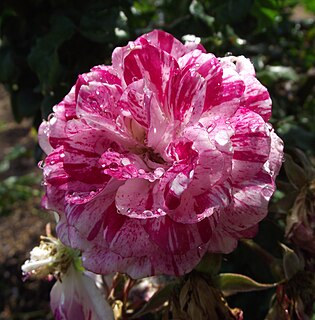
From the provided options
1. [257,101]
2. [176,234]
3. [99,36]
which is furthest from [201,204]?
[99,36]

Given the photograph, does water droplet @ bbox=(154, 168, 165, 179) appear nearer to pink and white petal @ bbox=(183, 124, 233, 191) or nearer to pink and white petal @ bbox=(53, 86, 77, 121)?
pink and white petal @ bbox=(183, 124, 233, 191)

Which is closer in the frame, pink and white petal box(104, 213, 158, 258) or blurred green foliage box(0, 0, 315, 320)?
pink and white petal box(104, 213, 158, 258)

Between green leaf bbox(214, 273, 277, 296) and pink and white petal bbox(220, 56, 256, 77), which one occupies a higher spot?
pink and white petal bbox(220, 56, 256, 77)

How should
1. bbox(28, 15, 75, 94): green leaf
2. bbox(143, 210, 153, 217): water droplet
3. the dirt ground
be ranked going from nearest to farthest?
bbox(143, 210, 153, 217): water droplet, bbox(28, 15, 75, 94): green leaf, the dirt ground

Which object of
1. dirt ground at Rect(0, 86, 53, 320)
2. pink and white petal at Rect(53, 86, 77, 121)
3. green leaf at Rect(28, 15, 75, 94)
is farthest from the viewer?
dirt ground at Rect(0, 86, 53, 320)

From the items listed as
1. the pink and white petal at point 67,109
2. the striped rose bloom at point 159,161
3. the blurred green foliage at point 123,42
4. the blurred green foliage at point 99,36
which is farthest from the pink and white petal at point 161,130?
the blurred green foliage at point 99,36

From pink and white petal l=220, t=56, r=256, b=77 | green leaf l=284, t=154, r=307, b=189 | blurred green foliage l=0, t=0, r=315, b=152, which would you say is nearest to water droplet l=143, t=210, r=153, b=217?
pink and white petal l=220, t=56, r=256, b=77

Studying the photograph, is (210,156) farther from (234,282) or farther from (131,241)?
(234,282)
